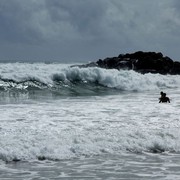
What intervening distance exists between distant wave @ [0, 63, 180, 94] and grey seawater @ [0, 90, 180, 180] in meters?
11.3

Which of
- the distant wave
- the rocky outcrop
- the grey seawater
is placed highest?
the rocky outcrop

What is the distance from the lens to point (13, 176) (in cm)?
711

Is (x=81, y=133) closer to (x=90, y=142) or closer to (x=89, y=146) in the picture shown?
(x=90, y=142)

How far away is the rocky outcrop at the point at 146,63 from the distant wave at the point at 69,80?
11.0 metres

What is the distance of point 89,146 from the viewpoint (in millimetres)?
9062

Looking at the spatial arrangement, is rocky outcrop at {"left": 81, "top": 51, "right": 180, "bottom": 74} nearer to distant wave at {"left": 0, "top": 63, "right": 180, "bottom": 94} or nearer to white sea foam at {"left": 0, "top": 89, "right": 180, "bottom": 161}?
distant wave at {"left": 0, "top": 63, "right": 180, "bottom": 94}

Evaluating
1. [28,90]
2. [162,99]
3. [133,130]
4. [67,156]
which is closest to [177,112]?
[162,99]

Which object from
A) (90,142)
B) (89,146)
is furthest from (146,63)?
(89,146)

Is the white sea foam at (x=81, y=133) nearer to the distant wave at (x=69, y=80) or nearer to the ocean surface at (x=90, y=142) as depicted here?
the ocean surface at (x=90, y=142)

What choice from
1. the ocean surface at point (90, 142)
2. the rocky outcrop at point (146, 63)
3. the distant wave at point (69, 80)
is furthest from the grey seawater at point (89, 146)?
the rocky outcrop at point (146, 63)

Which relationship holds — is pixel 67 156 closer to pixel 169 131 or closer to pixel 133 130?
pixel 133 130

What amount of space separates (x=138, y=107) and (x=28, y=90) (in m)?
8.58

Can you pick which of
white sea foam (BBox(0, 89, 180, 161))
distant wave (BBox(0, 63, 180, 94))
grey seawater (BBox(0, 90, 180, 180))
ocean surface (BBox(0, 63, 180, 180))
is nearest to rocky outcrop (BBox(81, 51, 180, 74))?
distant wave (BBox(0, 63, 180, 94))

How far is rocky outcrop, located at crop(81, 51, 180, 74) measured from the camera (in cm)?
4578
